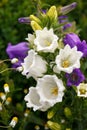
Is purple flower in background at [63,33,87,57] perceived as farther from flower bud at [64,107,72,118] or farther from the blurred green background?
the blurred green background

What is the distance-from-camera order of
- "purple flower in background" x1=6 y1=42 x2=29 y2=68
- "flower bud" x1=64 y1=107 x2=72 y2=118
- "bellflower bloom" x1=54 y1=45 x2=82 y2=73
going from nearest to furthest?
"bellflower bloom" x1=54 y1=45 x2=82 y2=73, "flower bud" x1=64 y1=107 x2=72 y2=118, "purple flower in background" x1=6 y1=42 x2=29 y2=68

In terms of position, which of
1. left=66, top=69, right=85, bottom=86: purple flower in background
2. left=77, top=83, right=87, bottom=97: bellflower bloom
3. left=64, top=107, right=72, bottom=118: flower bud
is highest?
left=66, top=69, right=85, bottom=86: purple flower in background

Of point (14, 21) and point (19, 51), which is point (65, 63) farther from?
point (14, 21)

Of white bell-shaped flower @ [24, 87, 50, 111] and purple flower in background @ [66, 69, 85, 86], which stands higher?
purple flower in background @ [66, 69, 85, 86]

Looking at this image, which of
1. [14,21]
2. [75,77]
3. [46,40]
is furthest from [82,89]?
[14,21]

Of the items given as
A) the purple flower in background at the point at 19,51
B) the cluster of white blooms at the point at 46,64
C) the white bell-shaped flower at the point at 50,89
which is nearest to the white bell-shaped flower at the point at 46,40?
the cluster of white blooms at the point at 46,64

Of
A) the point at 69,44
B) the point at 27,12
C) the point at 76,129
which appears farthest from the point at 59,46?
the point at 27,12

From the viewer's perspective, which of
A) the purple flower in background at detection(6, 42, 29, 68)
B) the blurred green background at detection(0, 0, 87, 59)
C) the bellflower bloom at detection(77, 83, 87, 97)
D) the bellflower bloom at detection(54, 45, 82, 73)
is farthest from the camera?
the blurred green background at detection(0, 0, 87, 59)

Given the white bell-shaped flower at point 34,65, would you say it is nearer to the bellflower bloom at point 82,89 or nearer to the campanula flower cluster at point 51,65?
the campanula flower cluster at point 51,65

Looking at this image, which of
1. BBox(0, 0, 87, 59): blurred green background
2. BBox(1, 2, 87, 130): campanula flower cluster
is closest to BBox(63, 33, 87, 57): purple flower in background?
BBox(1, 2, 87, 130): campanula flower cluster
